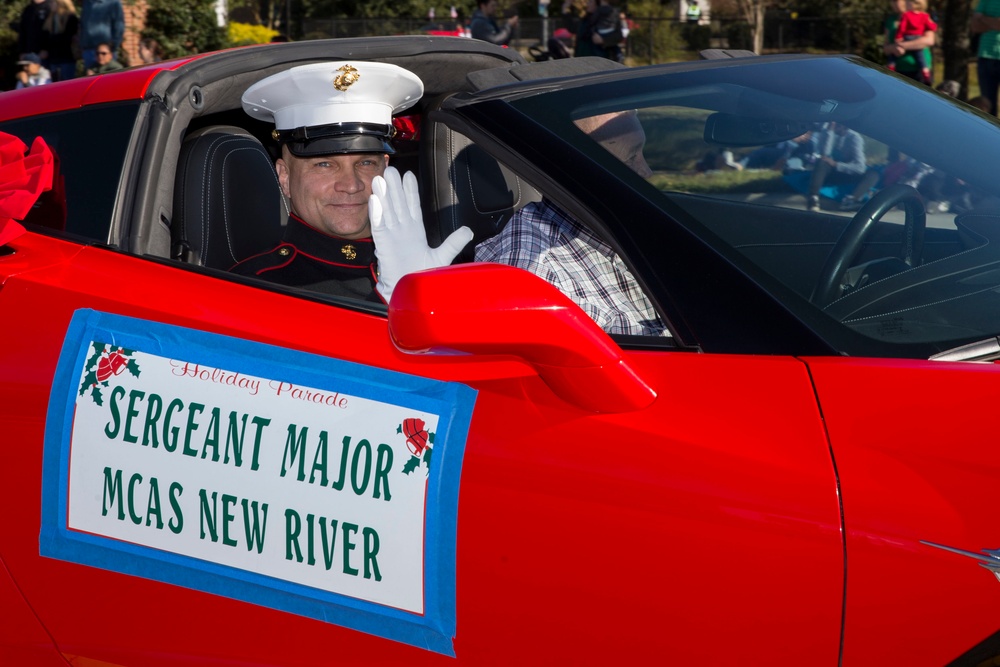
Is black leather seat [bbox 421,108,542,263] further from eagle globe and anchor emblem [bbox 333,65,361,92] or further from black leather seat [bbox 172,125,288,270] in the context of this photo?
black leather seat [bbox 172,125,288,270]

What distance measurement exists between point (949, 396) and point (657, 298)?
0.41 m

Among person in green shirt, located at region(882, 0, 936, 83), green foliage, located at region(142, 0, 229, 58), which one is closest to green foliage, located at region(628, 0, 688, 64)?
green foliage, located at region(142, 0, 229, 58)

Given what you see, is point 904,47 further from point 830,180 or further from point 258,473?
point 258,473

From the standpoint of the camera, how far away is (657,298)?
168cm

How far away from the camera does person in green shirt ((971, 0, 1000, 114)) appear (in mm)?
7953

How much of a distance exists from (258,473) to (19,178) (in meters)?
0.87

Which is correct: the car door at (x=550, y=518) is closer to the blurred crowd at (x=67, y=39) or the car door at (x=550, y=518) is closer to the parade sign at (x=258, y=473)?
the parade sign at (x=258, y=473)

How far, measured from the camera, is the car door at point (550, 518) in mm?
1479

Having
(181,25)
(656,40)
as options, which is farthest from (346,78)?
(656,40)

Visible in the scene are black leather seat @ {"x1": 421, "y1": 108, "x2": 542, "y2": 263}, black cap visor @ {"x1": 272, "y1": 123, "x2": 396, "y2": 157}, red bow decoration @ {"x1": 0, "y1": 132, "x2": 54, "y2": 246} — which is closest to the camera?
red bow decoration @ {"x1": 0, "y1": 132, "x2": 54, "y2": 246}

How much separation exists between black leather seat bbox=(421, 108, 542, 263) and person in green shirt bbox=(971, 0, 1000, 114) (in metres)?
6.30

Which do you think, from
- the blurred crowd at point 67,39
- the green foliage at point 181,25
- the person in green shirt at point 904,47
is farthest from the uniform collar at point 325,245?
the green foliage at point 181,25

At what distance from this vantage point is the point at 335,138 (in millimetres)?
2787

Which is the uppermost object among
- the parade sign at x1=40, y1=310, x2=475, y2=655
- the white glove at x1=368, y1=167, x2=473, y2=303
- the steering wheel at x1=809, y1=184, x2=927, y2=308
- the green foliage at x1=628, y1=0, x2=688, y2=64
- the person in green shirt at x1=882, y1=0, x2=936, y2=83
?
the steering wheel at x1=809, y1=184, x2=927, y2=308
